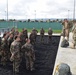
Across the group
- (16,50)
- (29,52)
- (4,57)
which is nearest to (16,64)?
(16,50)

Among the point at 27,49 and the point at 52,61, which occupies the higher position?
the point at 27,49

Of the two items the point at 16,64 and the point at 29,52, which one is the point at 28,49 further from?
the point at 16,64

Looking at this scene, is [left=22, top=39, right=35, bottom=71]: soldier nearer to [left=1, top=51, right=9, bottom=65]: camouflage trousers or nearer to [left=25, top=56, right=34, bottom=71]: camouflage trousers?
[left=25, top=56, right=34, bottom=71]: camouflage trousers

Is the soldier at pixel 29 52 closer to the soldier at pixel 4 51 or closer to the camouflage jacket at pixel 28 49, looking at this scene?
the camouflage jacket at pixel 28 49

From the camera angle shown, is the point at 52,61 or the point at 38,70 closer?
the point at 38,70

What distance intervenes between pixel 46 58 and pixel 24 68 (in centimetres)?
316

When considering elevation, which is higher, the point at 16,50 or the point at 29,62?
the point at 16,50

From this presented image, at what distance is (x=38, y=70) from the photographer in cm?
1353

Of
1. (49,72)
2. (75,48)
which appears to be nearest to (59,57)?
(49,72)

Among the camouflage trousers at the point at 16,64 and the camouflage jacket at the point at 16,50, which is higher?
the camouflage jacket at the point at 16,50

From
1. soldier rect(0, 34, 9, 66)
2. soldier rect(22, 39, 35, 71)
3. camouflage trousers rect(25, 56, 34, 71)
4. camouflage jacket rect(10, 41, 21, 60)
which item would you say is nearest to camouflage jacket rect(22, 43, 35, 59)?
soldier rect(22, 39, 35, 71)

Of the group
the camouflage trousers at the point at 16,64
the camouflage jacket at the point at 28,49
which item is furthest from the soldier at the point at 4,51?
the camouflage jacket at the point at 28,49

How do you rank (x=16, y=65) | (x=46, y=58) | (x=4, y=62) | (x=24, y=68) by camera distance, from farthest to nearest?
(x=46, y=58)
(x=4, y=62)
(x=24, y=68)
(x=16, y=65)

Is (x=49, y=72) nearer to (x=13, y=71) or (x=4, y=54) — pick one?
(x=13, y=71)
